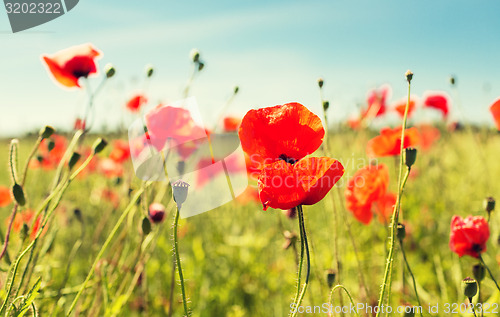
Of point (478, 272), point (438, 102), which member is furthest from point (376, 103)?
point (478, 272)

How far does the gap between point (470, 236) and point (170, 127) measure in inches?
35.8

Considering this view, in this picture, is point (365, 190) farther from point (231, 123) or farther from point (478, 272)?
Result: point (231, 123)

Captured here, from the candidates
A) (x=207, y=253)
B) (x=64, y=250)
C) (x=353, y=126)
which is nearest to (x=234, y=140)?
(x=207, y=253)

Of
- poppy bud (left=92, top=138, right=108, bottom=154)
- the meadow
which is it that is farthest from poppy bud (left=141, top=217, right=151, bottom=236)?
poppy bud (left=92, top=138, right=108, bottom=154)

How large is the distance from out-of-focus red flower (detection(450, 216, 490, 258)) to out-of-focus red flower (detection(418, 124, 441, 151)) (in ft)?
7.87

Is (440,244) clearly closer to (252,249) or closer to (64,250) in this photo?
(252,249)

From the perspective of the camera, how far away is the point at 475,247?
3.59ft

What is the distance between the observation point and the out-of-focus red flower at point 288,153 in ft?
2.54

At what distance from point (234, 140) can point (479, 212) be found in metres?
1.59

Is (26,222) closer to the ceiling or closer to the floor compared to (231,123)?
closer to the floor

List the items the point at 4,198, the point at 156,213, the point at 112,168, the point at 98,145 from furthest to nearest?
1. the point at 112,168
2. the point at 4,198
3. the point at 156,213
4. the point at 98,145

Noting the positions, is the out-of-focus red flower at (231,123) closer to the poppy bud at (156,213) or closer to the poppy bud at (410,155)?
the poppy bud at (156,213)

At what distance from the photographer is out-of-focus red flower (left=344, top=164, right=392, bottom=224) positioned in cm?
125

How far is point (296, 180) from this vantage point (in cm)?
78
